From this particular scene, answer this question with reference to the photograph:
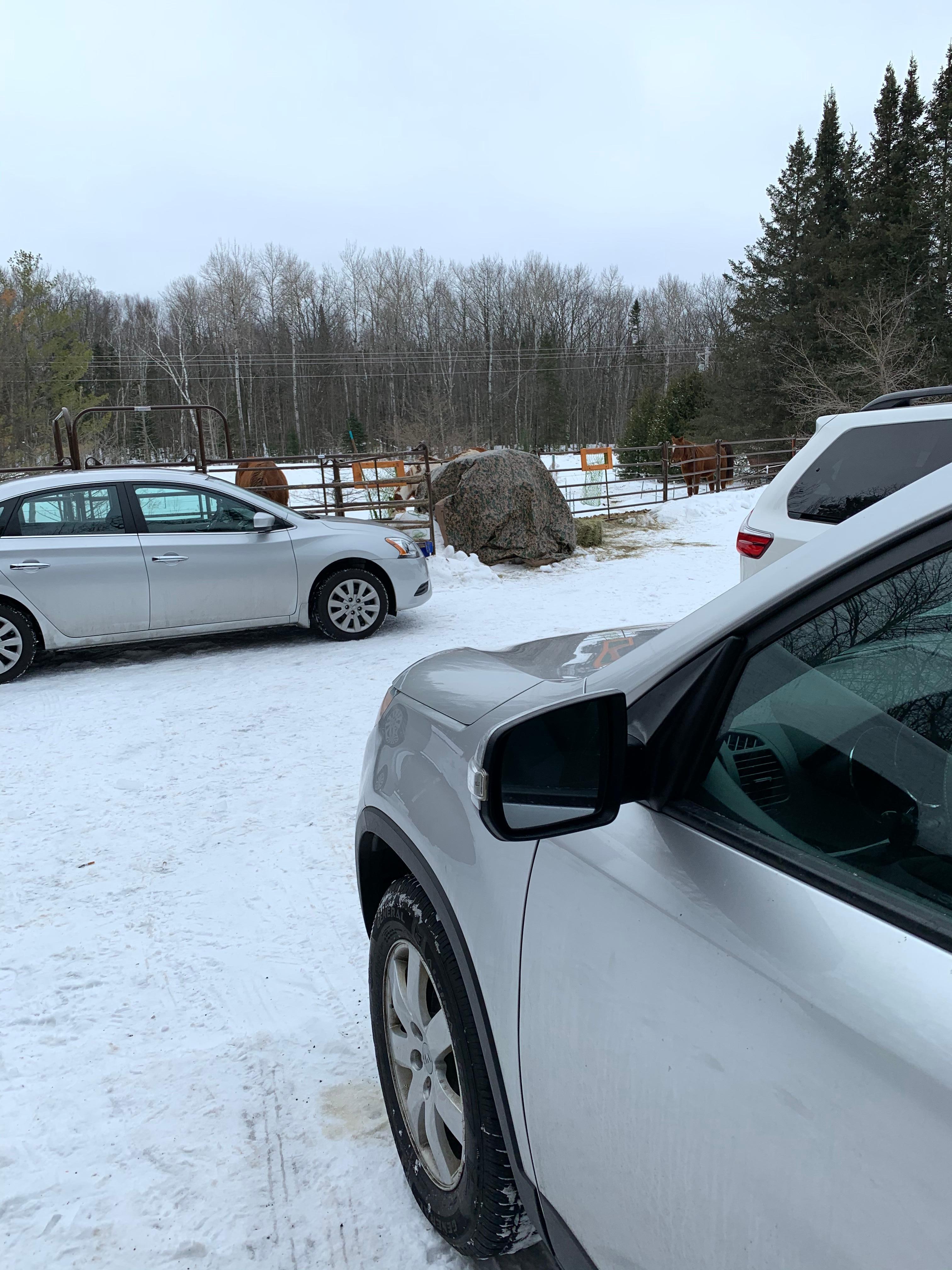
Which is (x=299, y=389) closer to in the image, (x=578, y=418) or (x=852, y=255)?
(x=578, y=418)

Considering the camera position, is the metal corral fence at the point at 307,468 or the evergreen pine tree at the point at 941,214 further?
the evergreen pine tree at the point at 941,214

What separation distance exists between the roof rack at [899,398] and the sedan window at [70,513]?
5646 mm

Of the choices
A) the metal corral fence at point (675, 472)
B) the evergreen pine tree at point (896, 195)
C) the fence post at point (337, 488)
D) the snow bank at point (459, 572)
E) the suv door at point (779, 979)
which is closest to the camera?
the suv door at point (779, 979)

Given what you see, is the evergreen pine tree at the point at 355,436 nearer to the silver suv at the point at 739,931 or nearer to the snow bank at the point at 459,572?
the snow bank at the point at 459,572

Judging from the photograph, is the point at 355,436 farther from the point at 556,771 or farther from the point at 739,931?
the point at 739,931

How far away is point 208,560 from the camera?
7.41 metres

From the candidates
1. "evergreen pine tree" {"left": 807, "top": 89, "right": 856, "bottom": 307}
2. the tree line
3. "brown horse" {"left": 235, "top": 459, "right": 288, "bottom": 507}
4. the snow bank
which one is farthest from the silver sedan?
"evergreen pine tree" {"left": 807, "top": 89, "right": 856, "bottom": 307}

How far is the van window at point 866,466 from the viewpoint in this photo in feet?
14.2

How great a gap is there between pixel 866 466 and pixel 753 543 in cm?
70

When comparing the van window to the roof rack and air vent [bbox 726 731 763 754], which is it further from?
air vent [bbox 726 731 763 754]

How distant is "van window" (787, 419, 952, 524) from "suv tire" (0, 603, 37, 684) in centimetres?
568

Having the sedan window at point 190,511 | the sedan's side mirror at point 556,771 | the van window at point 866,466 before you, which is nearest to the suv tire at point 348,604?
the sedan window at point 190,511

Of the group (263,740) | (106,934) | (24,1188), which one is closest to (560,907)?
(24,1188)

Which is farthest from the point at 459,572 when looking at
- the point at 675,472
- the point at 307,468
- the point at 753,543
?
the point at 675,472
